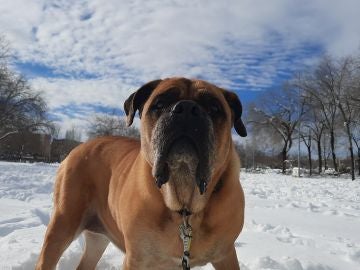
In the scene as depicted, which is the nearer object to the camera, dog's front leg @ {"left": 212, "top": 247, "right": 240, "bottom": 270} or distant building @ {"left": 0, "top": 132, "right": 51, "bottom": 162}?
dog's front leg @ {"left": 212, "top": 247, "right": 240, "bottom": 270}

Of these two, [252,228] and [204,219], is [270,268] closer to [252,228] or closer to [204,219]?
[204,219]

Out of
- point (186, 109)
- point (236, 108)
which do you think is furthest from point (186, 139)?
point (236, 108)

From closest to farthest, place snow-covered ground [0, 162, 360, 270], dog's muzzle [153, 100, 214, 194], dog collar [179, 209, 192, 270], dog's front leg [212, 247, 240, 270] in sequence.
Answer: dog's muzzle [153, 100, 214, 194] → dog collar [179, 209, 192, 270] → dog's front leg [212, 247, 240, 270] → snow-covered ground [0, 162, 360, 270]

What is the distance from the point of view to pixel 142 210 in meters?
2.82

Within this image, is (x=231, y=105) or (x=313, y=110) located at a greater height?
(x=313, y=110)

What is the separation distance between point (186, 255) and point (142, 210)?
41 cm

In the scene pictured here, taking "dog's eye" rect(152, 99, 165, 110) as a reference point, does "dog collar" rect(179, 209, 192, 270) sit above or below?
below

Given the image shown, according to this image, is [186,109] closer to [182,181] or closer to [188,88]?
[188,88]

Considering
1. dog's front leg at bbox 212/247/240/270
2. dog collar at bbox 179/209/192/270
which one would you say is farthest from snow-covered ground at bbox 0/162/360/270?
dog collar at bbox 179/209/192/270

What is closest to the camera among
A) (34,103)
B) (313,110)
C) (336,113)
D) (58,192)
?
(58,192)

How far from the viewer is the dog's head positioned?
2521mm

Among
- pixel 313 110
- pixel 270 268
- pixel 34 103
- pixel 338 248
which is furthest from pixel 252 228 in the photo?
pixel 34 103

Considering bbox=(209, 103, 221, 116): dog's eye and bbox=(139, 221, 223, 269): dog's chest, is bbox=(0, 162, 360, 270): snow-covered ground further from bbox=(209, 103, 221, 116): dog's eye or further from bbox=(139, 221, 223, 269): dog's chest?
bbox=(209, 103, 221, 116): dog's eye

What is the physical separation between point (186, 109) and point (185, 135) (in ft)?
0.51
